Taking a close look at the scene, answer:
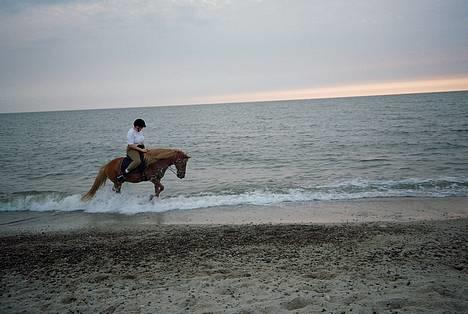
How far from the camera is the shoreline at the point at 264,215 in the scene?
8414 mm

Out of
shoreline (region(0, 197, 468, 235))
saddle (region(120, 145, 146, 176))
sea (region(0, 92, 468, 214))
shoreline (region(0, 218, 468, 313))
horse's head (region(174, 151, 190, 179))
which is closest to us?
shoreline (region(0, 218, 468, 313))

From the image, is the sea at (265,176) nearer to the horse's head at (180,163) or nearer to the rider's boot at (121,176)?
the rider's boot at (121,176)

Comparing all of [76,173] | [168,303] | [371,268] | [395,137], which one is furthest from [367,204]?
[395,137]

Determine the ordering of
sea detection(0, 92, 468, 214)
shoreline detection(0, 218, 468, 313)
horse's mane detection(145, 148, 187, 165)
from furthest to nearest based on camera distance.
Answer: sea detection(0, 92, 468, 214) < horse's mane detection(145, 148, 187, 165) < shoreline detection(0, 218, 468, 313)

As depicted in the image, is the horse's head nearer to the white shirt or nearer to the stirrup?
the white shirt

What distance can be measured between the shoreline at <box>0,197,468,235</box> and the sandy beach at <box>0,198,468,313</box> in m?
0.20

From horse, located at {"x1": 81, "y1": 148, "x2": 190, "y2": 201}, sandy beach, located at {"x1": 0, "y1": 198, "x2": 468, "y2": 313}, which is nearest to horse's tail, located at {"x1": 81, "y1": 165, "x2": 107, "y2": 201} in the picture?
horse, located at {"x1": 81, "y1": 148, "x2": 190, "y2": 201}

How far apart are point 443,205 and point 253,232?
19.1ft

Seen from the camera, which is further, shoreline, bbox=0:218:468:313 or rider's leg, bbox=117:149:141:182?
rider's leg, bbox=117:149:141:182

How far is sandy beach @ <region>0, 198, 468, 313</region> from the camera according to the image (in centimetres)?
427

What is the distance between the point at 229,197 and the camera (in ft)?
36.1

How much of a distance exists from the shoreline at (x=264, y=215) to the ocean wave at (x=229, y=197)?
0.39 metres

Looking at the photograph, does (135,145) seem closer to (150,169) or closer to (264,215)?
(150,169)

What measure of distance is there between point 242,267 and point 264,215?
3.76m
